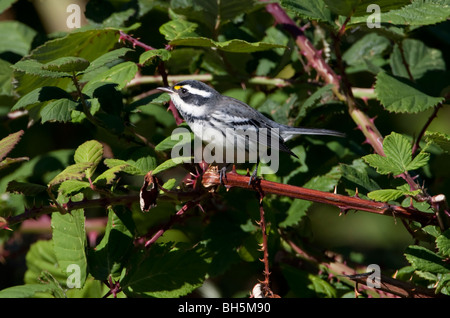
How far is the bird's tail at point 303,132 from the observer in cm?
298

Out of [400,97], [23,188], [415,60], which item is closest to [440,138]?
[400,97]

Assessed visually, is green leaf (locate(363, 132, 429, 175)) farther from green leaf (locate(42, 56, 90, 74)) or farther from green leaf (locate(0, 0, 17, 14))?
green leaf (locate(0, 0, 17, 14))

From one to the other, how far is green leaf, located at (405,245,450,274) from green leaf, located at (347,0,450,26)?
3.16ft

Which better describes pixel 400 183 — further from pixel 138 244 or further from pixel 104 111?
pixel 104 111

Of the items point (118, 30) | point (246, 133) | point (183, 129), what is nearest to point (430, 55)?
point (246, 133)

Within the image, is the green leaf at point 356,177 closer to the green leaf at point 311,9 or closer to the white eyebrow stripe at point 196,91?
the green leaf at point 311,9

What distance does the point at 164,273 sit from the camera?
8.06 feet

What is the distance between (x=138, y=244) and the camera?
264 centimetres

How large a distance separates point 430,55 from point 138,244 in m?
2.05

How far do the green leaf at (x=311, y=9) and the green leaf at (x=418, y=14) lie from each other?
151 mm

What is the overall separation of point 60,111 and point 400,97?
1612mm

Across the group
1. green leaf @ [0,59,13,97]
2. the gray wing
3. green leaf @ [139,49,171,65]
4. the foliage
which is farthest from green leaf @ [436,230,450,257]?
green leaf @ [0,59,13,97]

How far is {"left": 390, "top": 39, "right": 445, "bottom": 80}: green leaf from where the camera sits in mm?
3143

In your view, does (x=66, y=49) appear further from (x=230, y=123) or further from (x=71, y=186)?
(x=230, y=123)
